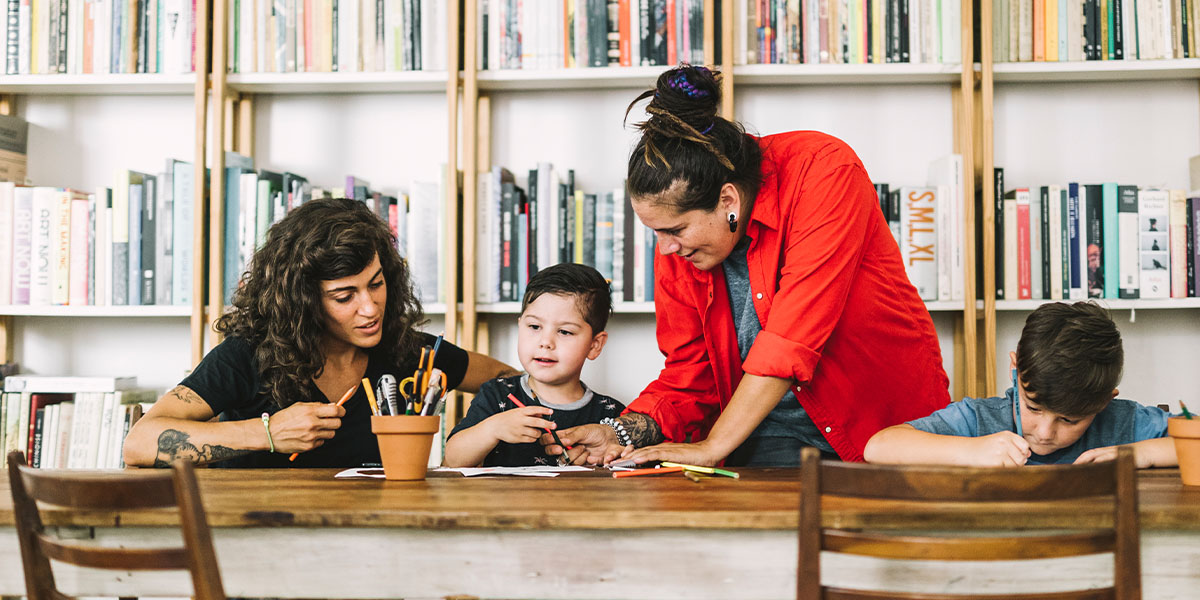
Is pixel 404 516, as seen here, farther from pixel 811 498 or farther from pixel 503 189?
pixel 503 189

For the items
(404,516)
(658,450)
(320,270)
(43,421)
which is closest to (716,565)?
(404,516)

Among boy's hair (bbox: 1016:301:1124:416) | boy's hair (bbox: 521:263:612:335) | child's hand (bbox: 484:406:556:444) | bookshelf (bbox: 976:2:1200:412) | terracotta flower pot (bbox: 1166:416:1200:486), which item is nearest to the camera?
terracotta flower pot (bbox: 1166:416:1200:486)

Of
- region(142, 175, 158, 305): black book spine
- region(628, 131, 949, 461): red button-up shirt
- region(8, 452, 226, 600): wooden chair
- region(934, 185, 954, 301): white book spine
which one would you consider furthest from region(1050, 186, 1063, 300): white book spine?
region(142, 175, 158, 305): black book spine

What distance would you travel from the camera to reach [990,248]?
239 cm

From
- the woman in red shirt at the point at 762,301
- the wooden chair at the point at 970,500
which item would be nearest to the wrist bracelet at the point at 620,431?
the woman in red shirt at the point at 762,301

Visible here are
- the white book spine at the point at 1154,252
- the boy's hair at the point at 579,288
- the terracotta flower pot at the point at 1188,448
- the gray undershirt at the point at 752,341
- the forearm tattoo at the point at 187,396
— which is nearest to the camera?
the terracotta flower pot at the point at 1188,448

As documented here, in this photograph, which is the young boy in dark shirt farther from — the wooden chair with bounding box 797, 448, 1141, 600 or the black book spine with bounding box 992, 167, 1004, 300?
the black book spine with bounding box 992, 167, 1004, 300

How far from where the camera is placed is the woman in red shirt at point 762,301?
62.6 inches

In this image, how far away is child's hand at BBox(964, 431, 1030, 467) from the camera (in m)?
1.36

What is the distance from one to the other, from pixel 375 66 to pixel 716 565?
189 centimetres

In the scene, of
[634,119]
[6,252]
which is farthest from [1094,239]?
[6,252]

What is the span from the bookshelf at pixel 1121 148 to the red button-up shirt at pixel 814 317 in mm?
933

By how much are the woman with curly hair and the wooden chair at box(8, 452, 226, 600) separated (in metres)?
0.52

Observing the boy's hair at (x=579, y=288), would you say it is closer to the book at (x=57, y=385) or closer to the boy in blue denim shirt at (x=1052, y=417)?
the boy in blue denim shirt at (x=1052, y=417)
